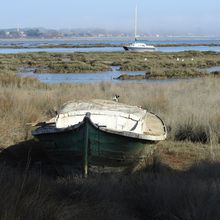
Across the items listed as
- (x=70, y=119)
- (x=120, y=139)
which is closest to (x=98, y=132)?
(x=120, y=139)

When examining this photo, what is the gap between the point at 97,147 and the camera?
8320mm

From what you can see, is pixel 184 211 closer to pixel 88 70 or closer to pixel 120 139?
pixel 120 139

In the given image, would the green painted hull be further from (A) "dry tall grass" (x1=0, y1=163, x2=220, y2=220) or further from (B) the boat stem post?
(A) "dry tall grass" (x1=0, y1=163, x2=220, y2=220)

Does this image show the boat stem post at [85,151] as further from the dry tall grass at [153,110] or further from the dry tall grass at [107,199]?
the dry tall grass at [153,110]

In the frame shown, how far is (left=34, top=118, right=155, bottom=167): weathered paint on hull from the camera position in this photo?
8.26 m

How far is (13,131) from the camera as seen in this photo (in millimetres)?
11398

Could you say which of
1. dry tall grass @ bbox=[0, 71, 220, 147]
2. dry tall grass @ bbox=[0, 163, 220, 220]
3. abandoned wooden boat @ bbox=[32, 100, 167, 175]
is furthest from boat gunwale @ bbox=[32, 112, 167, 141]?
dry tall grass @ bbox=[0, 71, 220, 147]

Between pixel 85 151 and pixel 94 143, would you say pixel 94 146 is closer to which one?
pixel 94 143

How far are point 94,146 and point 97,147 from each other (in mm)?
56

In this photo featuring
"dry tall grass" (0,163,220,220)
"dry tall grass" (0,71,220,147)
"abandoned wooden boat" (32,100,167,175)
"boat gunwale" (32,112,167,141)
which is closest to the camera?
"dry tall grass" (0,163,220,220)

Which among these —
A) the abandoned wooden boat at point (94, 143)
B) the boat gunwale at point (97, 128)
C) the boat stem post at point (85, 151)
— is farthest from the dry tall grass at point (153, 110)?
the boat stem post at point (85, 151)

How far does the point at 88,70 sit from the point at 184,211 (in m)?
40.1

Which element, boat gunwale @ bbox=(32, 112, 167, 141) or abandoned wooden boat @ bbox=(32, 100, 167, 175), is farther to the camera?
abandoned wooden boat @ bbox=(32, 100, 167, 175)

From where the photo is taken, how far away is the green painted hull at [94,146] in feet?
27.0
